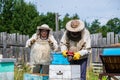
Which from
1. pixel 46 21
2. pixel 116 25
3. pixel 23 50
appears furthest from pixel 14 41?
pixel 116 25

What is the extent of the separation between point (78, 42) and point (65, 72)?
28.1 inches

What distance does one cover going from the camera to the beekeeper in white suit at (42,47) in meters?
7.85

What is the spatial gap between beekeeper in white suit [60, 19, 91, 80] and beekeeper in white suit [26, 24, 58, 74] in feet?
1.80

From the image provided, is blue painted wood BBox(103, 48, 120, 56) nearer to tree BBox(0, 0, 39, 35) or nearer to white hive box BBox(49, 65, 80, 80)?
white hive box BBox(49, 65, 80, 80)

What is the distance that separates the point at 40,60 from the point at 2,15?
99.7 ft

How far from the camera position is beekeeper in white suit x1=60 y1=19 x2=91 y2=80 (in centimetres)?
719

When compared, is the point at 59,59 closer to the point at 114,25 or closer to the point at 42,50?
the point at 42,50

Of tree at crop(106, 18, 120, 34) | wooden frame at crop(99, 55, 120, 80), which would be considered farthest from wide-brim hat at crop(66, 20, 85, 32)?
tree at crop(106, 18, 120, 34)

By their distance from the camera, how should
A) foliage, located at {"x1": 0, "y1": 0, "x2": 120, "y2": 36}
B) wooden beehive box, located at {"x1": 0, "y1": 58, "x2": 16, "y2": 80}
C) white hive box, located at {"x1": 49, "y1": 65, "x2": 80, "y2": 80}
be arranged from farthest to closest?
foliage, located at {"x1": 0, "y1": 0, "x2": 120, "y2": 36} < wooden beehive box, located at {"x1": 0, "y1": 58, "x2": 16, "y2": 80} < white hive box, located at {"x1": 49, "y1": 65, "x2": 80, "y2": 80}

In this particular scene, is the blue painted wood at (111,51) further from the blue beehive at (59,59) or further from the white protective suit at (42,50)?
the white protective suit at (42,50)

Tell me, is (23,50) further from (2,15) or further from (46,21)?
(46,21)

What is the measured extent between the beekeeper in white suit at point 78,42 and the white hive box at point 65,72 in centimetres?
28

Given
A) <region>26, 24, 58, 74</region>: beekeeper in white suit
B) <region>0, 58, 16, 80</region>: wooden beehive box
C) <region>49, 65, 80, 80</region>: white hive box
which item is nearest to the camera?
<region>49, 65, 80, 80</region>: white hive box

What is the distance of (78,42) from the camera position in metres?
7.31
